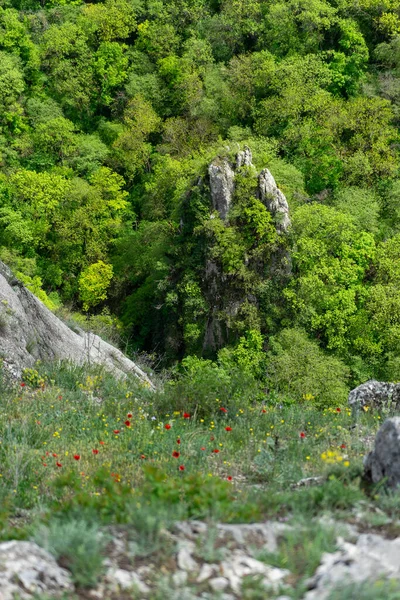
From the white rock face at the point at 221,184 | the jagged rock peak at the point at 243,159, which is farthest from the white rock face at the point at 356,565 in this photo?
the jagged rock peak at the point at 243,159

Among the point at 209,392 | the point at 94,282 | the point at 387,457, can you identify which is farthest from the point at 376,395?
the point at 94,282

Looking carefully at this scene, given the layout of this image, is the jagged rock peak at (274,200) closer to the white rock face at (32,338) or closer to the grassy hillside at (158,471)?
the white rock face at (32,338)

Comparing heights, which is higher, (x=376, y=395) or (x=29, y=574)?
(x=29, y=574)

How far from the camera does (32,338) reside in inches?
666

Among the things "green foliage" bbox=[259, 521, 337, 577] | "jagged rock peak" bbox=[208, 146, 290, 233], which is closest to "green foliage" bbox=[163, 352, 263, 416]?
"green foliage" bbox=[259, 521, 337, 577]

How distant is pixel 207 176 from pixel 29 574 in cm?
3791

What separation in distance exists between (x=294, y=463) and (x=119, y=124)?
58986 millimetres

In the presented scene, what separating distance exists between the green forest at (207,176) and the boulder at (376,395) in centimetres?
1601

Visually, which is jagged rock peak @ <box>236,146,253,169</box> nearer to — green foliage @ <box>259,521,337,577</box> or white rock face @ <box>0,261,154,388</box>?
white rock face @ <box>0,261,154,388</box>

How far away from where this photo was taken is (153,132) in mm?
62719

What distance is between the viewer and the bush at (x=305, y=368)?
3550 centimetres

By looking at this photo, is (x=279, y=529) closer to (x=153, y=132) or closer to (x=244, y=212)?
(x=244, y=212)

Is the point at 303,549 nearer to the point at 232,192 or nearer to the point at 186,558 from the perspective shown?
the point at 186,558

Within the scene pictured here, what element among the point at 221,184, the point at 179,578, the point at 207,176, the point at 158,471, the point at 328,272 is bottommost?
the point at 328,272
